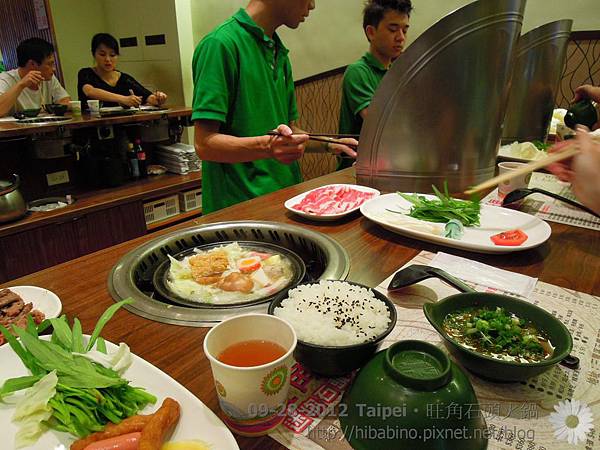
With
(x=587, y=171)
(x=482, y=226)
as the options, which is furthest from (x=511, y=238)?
(x=587, y=171)

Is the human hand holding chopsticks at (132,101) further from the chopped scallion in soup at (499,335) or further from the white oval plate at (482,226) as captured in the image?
the chopped scallion in soup at (499,335)

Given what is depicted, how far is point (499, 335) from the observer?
2.90 feet

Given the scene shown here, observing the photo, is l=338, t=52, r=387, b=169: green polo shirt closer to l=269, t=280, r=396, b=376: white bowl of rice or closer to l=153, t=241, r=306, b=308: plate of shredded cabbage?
l=153, t=241, r=306, b=308: plate of shredded cabbage

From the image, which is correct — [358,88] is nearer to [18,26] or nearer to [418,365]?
[418,365]

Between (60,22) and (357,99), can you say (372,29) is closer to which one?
(357,99)

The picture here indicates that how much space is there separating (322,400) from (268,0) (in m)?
1.99

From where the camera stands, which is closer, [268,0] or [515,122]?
[268,0]

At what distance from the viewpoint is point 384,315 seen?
896mm

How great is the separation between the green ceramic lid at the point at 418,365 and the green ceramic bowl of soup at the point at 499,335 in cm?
15

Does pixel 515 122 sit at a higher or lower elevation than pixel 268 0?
lower

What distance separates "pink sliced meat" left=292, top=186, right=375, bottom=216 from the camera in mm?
1755

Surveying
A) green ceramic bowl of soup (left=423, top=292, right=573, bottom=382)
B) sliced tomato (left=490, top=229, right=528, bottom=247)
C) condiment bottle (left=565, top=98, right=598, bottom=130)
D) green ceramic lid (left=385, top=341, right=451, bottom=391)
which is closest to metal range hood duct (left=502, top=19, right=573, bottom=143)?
condiment bottle (left=565, top=98, right=598, bottom=130)

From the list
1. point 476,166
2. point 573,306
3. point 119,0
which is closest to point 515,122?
point 476,166

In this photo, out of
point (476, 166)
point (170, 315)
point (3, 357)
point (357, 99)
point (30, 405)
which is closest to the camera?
point (30, 405)
